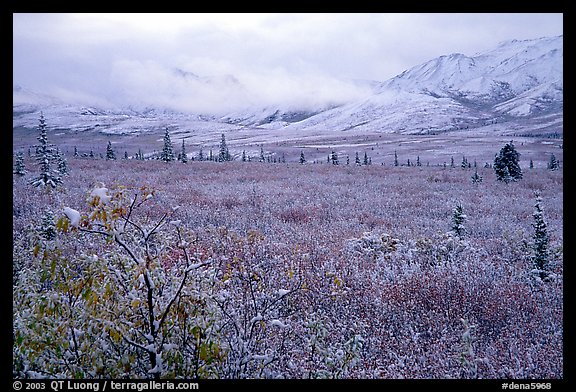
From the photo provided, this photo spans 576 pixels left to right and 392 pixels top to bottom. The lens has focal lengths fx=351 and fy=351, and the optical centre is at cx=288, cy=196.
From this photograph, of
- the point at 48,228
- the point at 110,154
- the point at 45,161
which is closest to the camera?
the point at 48,228

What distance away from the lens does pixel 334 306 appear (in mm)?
5238

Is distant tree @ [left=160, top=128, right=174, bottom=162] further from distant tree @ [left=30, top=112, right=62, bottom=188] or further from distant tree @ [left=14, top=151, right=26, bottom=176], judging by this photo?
distant tree @ [left=14, top=151, right=26, bottom=176]

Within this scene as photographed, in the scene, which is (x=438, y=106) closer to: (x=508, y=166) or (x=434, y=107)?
(x=434, y=107)

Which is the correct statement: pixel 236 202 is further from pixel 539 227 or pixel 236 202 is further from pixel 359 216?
pixel 539 227

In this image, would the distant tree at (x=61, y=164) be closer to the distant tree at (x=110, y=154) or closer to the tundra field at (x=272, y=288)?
the tundra field at (x=272, y=288)

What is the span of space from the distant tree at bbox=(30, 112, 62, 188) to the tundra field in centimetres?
28

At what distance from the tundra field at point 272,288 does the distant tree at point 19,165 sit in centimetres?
16

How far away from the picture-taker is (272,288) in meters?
5.52

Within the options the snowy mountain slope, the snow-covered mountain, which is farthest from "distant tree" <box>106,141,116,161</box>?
the snowy mountain slope

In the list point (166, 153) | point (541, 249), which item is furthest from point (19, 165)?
point (166, 153)

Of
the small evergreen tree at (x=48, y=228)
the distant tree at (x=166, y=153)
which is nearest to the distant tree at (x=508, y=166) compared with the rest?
the distant tree at (x=166, y=153)

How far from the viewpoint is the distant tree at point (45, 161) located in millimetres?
7078

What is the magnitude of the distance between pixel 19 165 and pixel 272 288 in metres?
4.81

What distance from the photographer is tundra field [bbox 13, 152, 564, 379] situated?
3365 millimetres
